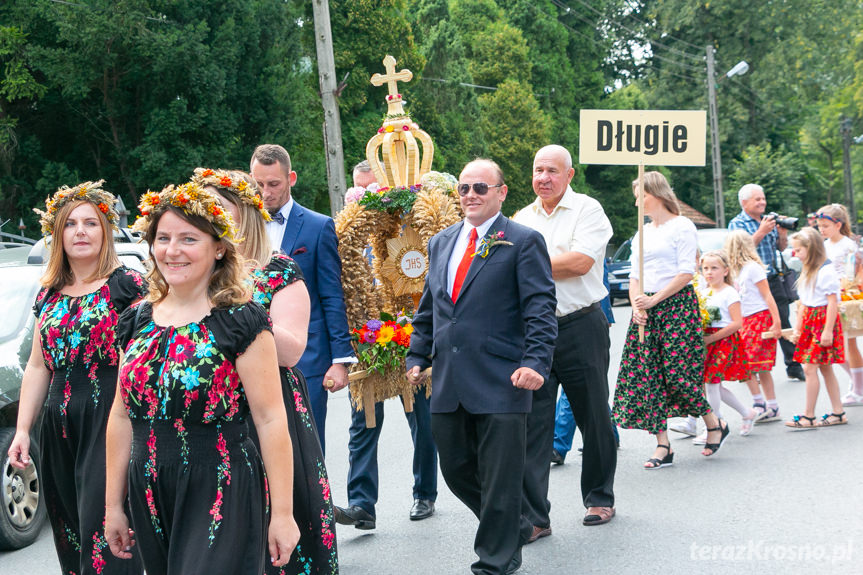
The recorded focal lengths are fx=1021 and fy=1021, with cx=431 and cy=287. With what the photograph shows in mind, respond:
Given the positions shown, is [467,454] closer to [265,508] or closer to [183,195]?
[265,508]

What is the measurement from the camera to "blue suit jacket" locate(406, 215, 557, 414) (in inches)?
199

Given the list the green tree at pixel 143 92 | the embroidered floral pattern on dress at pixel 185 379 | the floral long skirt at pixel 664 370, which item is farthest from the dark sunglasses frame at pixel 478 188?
the green tree at pixel 143 92

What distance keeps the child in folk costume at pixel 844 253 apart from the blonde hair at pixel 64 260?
25.3ft

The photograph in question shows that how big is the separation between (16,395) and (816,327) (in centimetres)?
681

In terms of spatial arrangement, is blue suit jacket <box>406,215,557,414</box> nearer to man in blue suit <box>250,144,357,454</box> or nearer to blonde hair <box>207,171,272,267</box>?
man in blue suit <box>250,144,357,454</box>

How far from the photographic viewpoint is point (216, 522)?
3266 millimetres

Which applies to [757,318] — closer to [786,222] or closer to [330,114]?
[786,222]

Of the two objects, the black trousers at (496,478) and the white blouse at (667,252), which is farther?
the white blouse at (667,252)

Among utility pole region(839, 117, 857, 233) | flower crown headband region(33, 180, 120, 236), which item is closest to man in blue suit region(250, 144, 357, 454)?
flower crown headband region(33, 180, 120, 236)

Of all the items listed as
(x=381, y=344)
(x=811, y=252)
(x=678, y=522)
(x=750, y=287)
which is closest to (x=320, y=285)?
(x=381, y=344)

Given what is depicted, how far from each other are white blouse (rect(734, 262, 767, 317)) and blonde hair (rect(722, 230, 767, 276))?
0.16ft

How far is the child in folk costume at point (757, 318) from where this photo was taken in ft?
30.3

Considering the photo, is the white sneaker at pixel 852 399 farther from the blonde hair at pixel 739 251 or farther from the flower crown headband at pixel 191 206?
the flower crown headband at pixel 191 206

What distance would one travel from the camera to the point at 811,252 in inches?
370
